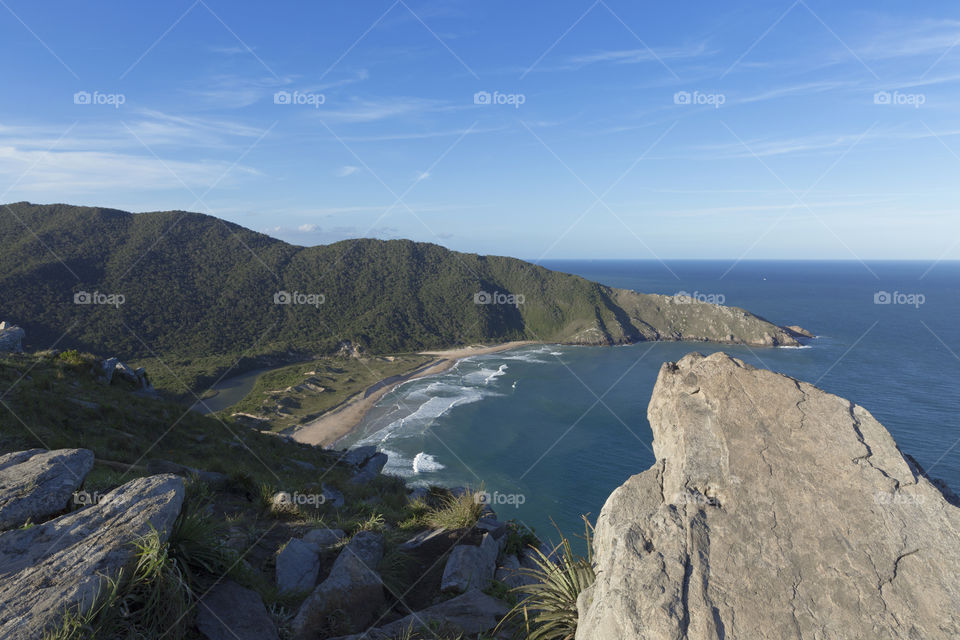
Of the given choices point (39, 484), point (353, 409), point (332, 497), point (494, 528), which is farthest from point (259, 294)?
point (39, 484)

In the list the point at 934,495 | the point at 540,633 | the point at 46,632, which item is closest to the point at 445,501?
the point at 540,633

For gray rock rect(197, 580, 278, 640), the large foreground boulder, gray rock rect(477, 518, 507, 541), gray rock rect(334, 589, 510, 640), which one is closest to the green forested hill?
gray rock rect(477, 518, 507, 541)

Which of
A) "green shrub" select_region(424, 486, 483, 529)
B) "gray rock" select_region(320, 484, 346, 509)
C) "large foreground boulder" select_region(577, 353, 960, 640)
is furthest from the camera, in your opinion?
"gray rock" select_region(320, 484, 346, 509)

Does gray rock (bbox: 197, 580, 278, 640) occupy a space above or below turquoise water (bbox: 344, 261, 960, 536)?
above

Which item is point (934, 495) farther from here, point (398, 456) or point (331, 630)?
point (398, 456)

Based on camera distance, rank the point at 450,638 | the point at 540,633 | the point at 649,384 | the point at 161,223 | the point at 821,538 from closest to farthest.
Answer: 1. the point at 821,538
2. the point at 540,633
3. the point at 450,638
4. the point at 649,384
5. the point at 161,223

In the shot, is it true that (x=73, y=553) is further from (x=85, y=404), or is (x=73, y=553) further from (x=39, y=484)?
(x=85, y=404)

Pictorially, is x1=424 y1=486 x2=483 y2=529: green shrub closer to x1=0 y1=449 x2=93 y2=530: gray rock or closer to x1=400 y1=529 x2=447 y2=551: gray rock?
x1=400 y1=529 x2=447 y2=551: gray rock
